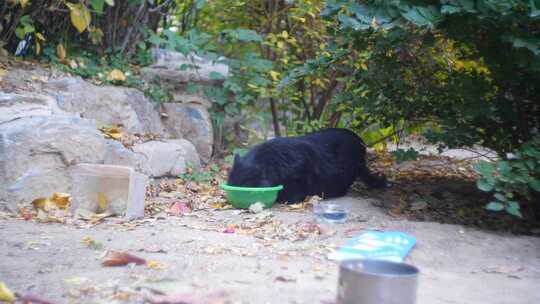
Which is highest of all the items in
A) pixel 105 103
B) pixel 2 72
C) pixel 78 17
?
pixel 78 17

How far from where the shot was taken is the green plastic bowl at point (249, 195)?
15.1 feet

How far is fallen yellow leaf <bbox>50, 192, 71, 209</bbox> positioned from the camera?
4.41 metres

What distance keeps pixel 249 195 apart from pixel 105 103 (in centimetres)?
232

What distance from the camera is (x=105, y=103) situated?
6.05 m

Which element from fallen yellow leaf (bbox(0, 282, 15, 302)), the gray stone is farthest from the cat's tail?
fallen yellow leaf (bbox(0, 282, 15, 302))

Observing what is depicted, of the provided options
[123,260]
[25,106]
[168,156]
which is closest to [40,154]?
[25,106]

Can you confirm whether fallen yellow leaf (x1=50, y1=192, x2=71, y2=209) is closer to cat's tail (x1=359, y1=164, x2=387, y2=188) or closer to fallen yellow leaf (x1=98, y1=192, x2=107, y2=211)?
fallen yellow leaf (x1=98, y1=192, x2=107, y2=211)

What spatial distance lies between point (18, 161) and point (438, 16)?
331cm

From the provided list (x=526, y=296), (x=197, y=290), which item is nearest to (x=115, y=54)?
(x=197, y=290)

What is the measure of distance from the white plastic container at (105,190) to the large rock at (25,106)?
0.81 m

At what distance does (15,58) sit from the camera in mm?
6219

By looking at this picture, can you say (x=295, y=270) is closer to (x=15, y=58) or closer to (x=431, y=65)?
(x=431, y=65)

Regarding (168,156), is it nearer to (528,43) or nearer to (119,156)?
(119,156)

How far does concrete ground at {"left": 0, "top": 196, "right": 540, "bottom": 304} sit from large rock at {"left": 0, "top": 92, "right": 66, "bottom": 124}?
1.13 m
